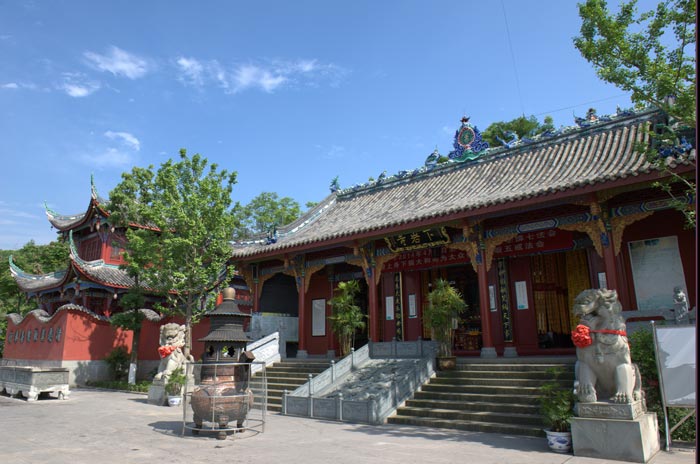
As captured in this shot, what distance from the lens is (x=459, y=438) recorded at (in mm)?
6648

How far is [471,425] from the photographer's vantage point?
730 cm

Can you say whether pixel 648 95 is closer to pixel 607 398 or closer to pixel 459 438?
pixel 607 398

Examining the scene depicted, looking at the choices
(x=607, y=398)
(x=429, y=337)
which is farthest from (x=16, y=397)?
(x=607, y=398)

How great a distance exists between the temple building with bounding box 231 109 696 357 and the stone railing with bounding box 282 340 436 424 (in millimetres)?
863

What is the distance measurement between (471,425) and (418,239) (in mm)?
5396

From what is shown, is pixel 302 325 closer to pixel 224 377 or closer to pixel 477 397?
pixel 224 377

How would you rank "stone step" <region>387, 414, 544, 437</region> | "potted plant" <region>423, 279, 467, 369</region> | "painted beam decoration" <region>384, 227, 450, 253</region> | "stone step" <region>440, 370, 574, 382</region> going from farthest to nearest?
1. "painted beam decoration" <region>384, 227, 450, 253</region>
2. "potted plant" <region>423, 279, 467, 369</region>
3. "stone step" <region>440, 370, 574, 382</region>
4. "stone step" <region>387, 414, 544, 437</region>

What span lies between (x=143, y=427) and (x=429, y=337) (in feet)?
24.8

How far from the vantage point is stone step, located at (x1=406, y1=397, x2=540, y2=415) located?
24.2ft

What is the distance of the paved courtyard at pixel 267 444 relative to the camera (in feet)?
17.8

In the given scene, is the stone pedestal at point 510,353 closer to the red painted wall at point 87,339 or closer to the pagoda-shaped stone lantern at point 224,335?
the pagoda-shaped stone lantern at point 224,335

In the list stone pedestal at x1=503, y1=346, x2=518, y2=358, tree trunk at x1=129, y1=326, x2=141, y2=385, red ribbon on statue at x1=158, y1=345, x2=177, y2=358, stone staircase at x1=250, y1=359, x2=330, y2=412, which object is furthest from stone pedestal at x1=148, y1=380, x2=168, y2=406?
stone pedestal at x1=503, y1=346, x2=518, y2=358

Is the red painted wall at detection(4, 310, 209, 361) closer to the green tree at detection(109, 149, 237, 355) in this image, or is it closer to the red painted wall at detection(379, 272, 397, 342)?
the green tree at detection(109, 149, 237, 355)

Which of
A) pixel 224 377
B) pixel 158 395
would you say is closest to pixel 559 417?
pixel 224 377
